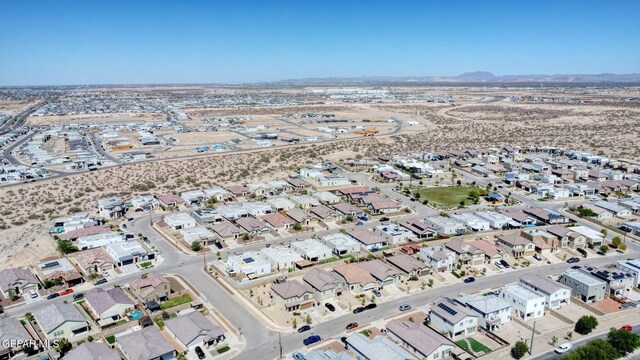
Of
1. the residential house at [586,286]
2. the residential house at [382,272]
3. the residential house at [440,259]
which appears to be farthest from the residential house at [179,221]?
the residential house at [586,286]

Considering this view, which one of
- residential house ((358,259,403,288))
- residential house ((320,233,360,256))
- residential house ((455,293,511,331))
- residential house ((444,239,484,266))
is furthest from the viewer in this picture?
residential house ((320,233,360,256))

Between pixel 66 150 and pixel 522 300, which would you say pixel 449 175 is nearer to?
pixel 522 300

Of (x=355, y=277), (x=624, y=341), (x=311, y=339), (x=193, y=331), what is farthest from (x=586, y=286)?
(x=193, y=331)

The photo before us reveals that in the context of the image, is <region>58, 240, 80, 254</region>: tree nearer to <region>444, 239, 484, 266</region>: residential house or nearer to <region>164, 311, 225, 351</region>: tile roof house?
<region>164, 311, 225, 351</region>: tile roof house

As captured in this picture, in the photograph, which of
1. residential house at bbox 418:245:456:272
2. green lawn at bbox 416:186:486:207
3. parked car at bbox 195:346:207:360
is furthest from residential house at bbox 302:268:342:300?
green lawn at bbox 416:186:486:207

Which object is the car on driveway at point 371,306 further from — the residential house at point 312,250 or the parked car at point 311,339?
the residential house at point 312,250

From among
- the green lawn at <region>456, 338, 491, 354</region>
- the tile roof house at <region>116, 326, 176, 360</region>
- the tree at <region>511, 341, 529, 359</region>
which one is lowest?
the green lawn at <region>456, 338, 491, 354</region>

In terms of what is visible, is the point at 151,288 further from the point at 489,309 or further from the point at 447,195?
the point at 447,195
